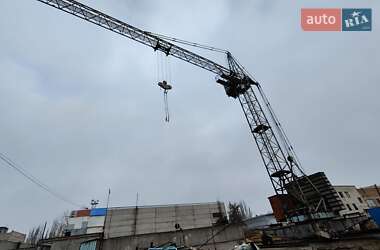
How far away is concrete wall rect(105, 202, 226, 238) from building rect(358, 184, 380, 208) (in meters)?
25.3

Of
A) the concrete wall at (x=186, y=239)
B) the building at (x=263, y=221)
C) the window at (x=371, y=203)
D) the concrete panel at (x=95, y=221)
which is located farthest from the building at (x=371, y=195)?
the concrete panel at (x=95, y=221)

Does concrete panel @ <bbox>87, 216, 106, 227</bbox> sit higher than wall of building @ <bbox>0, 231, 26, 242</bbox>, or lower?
higher

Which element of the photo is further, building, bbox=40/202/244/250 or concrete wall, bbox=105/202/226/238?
concrete wall, bbox=105/202/226/238

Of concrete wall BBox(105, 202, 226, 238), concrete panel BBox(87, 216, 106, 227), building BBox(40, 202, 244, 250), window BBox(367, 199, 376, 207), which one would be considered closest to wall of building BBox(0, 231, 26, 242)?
building BBox(40, 202, 244, 250)

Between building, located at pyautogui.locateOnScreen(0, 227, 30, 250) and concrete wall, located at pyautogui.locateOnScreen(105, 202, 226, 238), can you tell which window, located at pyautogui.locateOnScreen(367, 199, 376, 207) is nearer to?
concrete wall, located at pyautogui.locateOnScreen(105, 202, 226, 238)

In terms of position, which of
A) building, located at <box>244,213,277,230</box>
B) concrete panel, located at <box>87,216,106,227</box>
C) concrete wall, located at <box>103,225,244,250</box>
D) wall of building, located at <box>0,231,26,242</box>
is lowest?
concrete wall, located at <box>103,225,244,250</box>

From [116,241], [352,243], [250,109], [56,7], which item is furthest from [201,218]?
[56,7]

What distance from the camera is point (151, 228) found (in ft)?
80.0

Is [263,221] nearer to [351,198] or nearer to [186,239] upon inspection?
[351,198]

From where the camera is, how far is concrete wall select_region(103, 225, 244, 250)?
15.1 metres

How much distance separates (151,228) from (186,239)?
10.7 meters

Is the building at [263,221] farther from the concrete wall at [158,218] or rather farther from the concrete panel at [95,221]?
the concrete panel at [95,221]

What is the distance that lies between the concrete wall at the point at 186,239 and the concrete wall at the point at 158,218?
8.46 meters

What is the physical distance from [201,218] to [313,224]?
15667 millimetres
